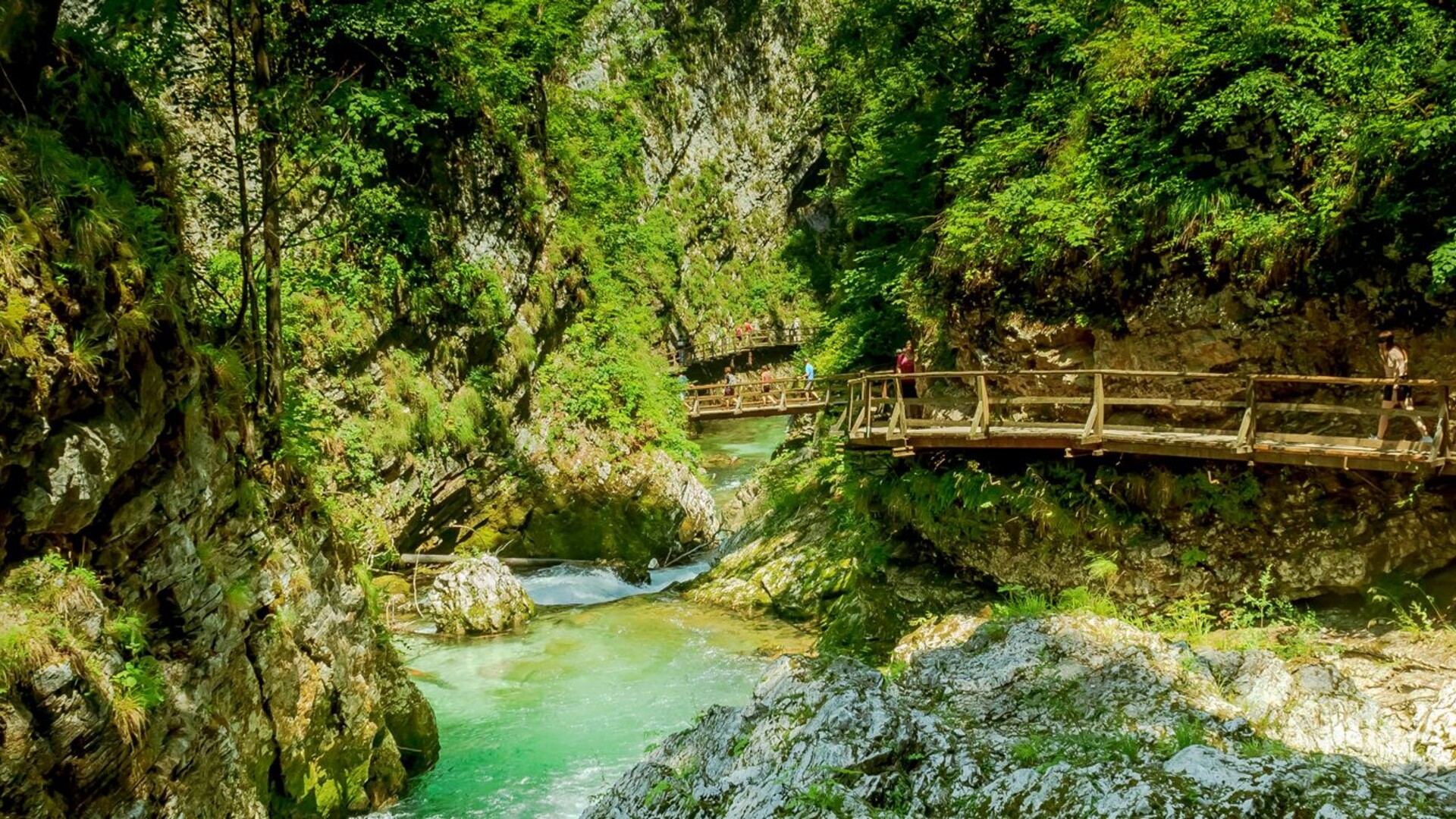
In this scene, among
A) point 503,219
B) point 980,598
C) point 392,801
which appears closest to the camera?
point 392,801

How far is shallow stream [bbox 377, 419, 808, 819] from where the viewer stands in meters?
8.95

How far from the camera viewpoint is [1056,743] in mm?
5320

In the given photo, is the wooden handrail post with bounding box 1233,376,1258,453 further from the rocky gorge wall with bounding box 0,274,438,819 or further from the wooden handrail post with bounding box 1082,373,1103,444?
the rocky gorge wall with bounding box 0,274,438,819

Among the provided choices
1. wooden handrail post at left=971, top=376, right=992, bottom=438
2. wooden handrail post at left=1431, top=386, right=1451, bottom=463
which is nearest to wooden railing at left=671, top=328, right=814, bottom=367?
wooden handrail post at left=971, top=376, right=992, bottom=438

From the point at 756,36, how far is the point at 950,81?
87.7ft

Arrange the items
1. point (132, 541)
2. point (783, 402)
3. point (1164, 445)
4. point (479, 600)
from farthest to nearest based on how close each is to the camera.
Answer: point (783, 402), point (479, 600), point (1164, 445), point (132, 541)

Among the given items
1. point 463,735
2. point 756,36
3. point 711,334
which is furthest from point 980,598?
point 756,36

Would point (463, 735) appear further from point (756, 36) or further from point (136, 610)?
point (756, 36)

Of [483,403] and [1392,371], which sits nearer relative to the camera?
[1392,371]

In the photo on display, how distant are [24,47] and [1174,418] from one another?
1284 cm

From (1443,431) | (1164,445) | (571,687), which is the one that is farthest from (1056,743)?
(571,687)

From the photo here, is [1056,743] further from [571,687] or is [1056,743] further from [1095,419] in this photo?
[571,687]

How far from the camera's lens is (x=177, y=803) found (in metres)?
5.43

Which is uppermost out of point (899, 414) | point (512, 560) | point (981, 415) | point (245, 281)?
point (245, 281)
